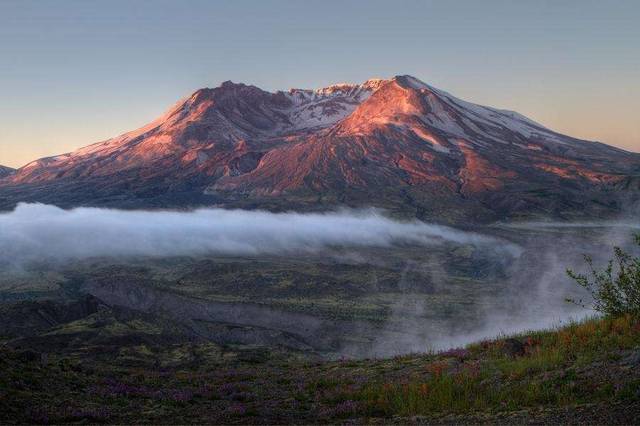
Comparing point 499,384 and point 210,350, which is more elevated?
point 499,384

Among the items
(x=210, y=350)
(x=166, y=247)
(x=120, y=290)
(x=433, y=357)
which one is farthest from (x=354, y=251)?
(x=433, y=357)

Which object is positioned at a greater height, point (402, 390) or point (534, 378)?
point (534, 378)

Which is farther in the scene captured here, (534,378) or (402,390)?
(402,390)

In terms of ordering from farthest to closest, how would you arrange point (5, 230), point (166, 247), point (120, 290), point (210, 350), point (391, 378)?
1. point (5, 230)
2. point (166, 247)
3. point (120, 290)
4. point (210, 350)
5. point (391, 378)

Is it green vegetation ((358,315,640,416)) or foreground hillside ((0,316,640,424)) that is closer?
foreground hillside ((0,316,640,424))

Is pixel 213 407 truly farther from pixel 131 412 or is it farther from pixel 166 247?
pixel 166 247

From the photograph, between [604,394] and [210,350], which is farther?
[210,350]

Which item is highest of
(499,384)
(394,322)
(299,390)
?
(499,384)

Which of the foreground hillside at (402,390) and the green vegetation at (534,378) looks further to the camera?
the green vegetation at (534,378)
